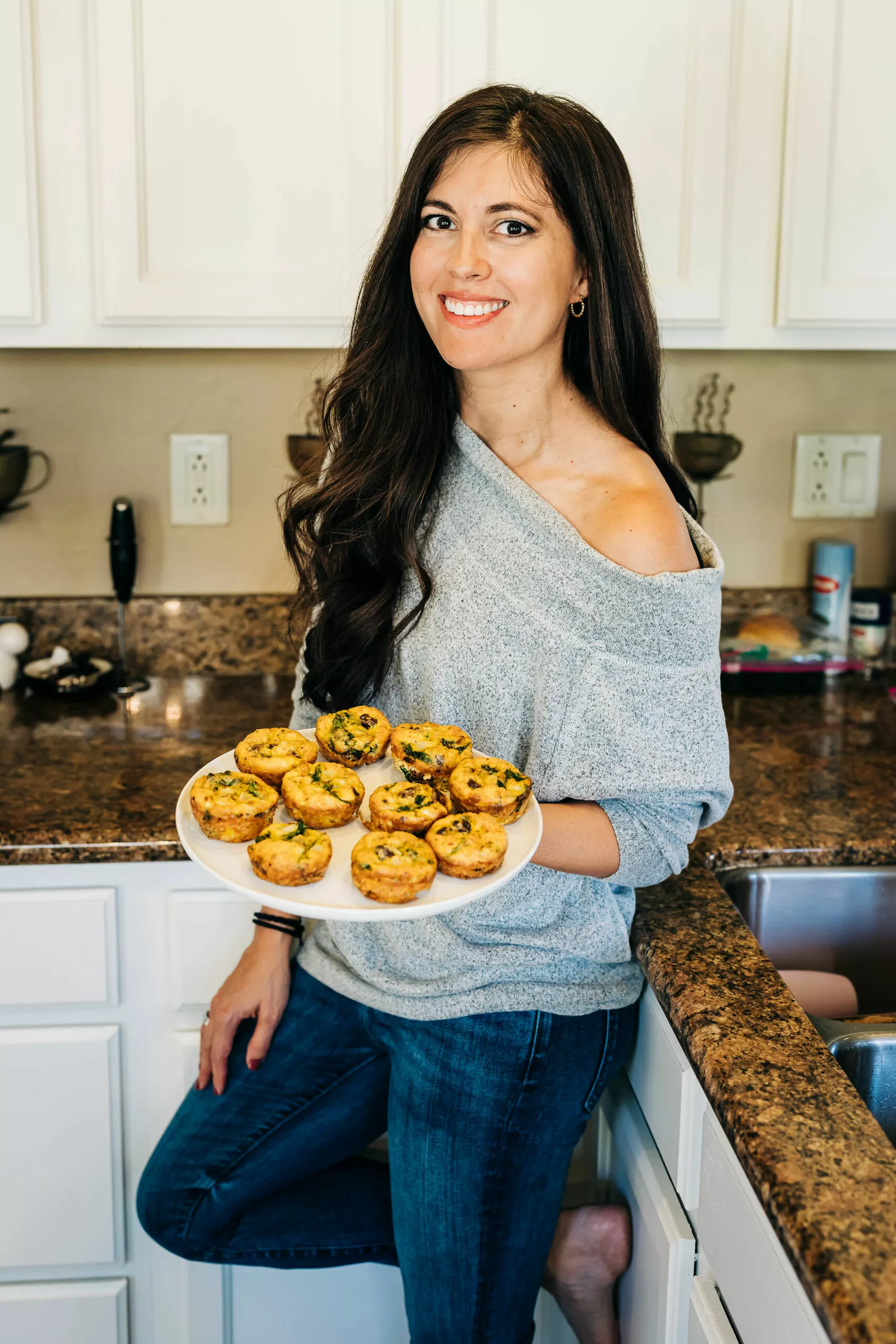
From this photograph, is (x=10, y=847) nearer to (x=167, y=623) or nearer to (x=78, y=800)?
(x=78, y=800)

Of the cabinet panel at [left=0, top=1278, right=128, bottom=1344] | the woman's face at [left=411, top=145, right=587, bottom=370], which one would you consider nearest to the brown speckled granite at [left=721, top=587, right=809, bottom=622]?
the woman's face at [left=411, top=145, right=587, bottom=370]

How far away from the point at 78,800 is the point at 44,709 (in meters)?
0.41

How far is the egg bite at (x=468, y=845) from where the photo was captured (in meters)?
0.93

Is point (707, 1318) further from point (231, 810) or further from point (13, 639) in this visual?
point (13, 639)

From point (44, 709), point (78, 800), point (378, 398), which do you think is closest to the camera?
Answer: point (378, 398)

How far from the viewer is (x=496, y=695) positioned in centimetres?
120

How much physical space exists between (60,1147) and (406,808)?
783mm

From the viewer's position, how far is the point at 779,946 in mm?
1422

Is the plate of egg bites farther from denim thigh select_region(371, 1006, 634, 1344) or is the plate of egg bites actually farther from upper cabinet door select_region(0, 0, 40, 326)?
upper cabinet door select_region(0, 0, 40, 326)

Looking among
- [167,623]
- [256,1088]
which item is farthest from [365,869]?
[167,623]

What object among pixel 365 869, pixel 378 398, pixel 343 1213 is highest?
pixel 378 398

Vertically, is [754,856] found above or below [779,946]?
above

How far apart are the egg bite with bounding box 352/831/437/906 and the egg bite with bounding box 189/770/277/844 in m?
0.10

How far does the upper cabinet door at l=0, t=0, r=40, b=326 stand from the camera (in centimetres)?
149
